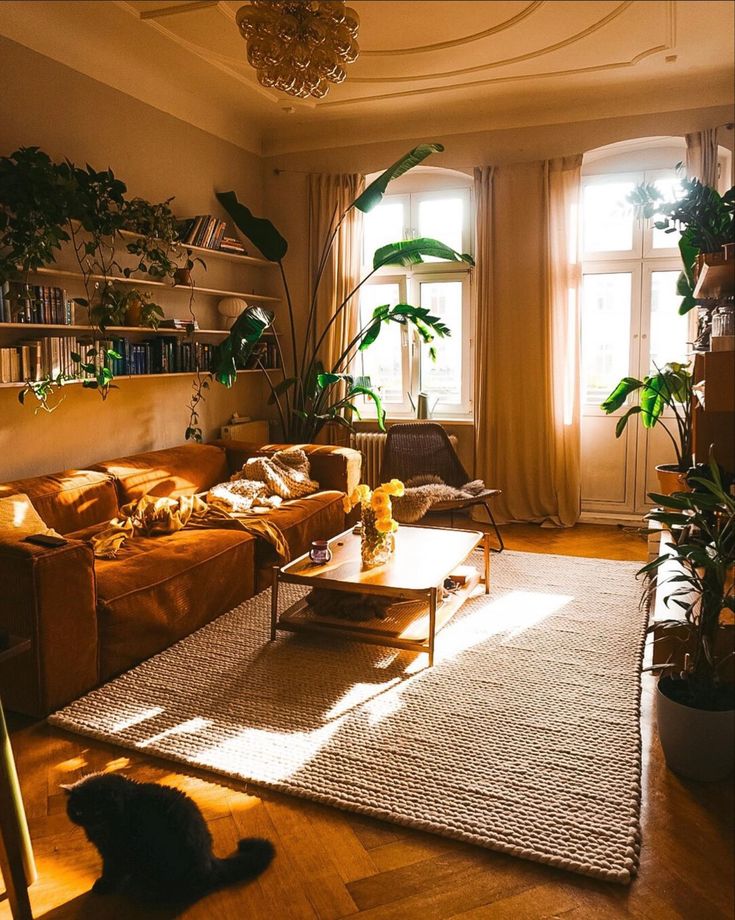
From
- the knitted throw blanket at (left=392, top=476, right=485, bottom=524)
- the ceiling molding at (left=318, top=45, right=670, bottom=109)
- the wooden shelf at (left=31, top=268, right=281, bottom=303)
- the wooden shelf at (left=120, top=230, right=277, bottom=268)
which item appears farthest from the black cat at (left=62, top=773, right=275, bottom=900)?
the ceiling molding at (left=318, top=45, right=670, bottom=109)

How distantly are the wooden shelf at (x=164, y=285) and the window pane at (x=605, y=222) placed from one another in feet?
8.02

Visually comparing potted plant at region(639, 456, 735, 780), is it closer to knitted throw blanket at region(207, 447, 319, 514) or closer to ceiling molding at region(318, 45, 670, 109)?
knitted throw blanket at region(207, 447, 319, 514)

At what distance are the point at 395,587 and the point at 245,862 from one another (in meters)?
1.27

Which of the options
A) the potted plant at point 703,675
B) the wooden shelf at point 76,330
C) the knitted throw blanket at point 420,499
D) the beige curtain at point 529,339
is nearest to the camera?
the potted plant at point 703,675

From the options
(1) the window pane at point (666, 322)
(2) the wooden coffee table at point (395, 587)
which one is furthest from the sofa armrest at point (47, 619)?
(1) the window pane at point (666, 322)

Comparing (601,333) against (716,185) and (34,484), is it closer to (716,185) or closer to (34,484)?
(716,185)

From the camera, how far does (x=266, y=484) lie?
4430 mm

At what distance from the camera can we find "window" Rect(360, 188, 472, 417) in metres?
5.71

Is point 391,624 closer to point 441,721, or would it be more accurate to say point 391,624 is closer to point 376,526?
point 376,526

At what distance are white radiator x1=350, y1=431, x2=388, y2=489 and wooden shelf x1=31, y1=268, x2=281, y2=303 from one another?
1.30 meters

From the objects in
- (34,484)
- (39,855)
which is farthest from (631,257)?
(39,855)

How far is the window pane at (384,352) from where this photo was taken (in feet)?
19.3

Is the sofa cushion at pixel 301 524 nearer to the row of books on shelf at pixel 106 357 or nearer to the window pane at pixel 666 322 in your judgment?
the row of books on shelf at pixel 106 357

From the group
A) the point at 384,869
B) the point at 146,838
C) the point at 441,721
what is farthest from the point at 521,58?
the point at 146,838
